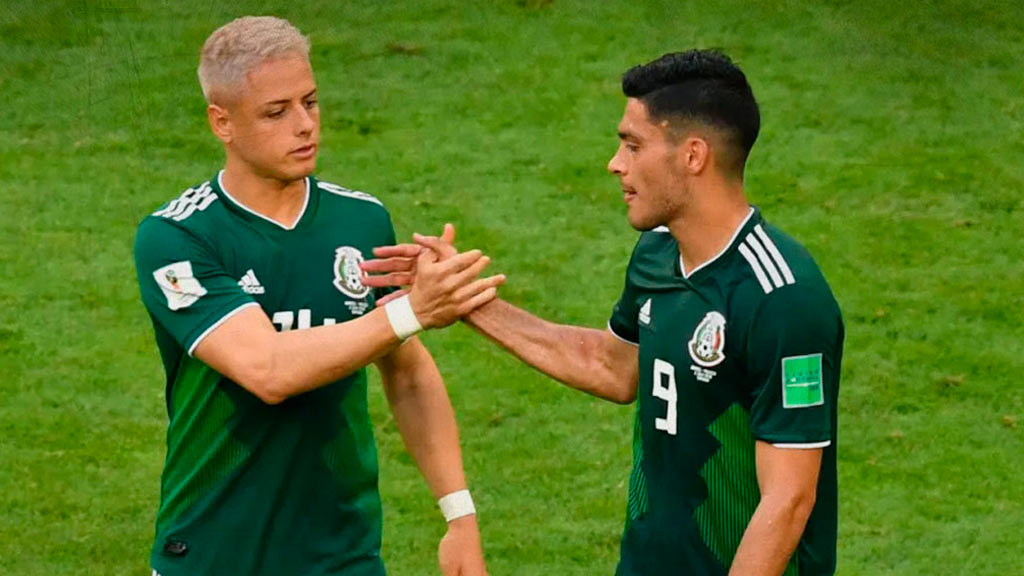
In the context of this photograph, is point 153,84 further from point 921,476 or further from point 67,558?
point 921,476

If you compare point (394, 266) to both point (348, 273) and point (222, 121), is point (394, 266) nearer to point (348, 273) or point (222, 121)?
point (348, 273)

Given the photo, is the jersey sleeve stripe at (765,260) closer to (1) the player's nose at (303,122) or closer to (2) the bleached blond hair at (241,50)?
(1) the player's nose at (303,122)

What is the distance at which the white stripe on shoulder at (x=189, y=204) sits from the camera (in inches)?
216

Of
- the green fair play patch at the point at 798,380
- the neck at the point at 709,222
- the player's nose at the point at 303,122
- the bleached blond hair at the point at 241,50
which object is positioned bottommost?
the green fair play patch at the point at 798,380

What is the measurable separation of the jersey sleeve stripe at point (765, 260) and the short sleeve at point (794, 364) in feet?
0.14

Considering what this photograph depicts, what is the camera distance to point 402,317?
5.31m

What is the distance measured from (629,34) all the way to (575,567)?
6.31 m

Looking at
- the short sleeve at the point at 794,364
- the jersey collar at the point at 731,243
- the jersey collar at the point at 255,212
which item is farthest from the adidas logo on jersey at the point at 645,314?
the jersey collar at the point at 255,212

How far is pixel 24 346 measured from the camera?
10273 millimetres

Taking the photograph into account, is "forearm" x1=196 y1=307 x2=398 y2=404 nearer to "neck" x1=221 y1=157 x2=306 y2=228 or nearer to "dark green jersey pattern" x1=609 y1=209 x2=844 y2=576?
"neck" x1=221 y1=157 x2=306 y2=228

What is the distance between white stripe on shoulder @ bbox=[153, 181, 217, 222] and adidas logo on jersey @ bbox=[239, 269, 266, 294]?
0.78 ft

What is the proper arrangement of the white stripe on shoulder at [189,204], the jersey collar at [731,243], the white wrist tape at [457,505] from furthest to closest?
the white wrist tape at [457,505] → the white stripe on shoulder at [189,204] → the jersey collar at [731,243]

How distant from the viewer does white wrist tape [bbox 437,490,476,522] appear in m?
5.77

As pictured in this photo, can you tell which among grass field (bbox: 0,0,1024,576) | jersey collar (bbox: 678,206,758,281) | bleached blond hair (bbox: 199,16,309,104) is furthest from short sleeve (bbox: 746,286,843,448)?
grass field (bbox: 0,0,1024,576)
